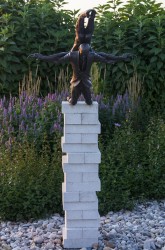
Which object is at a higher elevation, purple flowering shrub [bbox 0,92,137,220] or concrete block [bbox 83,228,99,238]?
purple flowering shrub [bbox 0,92,137,220]

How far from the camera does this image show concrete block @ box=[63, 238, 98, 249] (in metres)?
4.08

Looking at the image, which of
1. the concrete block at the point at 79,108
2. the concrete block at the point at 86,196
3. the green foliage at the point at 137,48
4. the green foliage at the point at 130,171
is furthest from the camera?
the green foliage at the point at 137,48

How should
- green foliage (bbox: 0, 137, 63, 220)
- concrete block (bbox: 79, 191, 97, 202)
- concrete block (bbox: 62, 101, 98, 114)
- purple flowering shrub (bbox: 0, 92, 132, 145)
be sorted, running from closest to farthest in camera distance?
concrete block (bbox: 62, 101, 98, 114)
concrete block (bbox: 79, 191, 97, 202)
green foliage (bbox: 0, 137, 63, 220)
purple flowering shrub (bbox: 0, 92, 132, 145)

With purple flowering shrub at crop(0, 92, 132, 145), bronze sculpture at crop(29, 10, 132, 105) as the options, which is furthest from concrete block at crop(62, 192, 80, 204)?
purple flowering shrub at crop(0, 92, 132, 145)

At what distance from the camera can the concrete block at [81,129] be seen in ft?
12.8

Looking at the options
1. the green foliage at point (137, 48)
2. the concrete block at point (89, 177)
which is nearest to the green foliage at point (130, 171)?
the concrete block at point (89, 177)

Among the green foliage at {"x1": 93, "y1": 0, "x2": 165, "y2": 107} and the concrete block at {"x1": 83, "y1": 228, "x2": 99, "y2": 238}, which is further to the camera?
the green foliage at {"x1": 93, "y1": 0, "x2": 165, "y2": 107}

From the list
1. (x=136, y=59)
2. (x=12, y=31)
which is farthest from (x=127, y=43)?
(x=12, y=31)

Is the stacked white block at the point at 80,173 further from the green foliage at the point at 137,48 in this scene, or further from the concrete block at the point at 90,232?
the green foliage at the point at 137,48

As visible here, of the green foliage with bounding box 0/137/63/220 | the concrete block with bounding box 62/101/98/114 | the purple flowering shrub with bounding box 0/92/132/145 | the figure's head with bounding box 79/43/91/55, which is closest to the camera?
the figure's head with bounding box 79/43/91/55

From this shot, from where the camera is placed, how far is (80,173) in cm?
397

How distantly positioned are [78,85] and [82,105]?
0.15 m

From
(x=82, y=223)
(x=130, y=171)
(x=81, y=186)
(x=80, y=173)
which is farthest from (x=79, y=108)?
(x=130, y=171)

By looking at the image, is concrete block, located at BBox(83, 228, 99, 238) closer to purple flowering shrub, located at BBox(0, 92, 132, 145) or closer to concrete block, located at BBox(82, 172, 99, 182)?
concrete block, located at BBox(82, 172, 99, 182)
